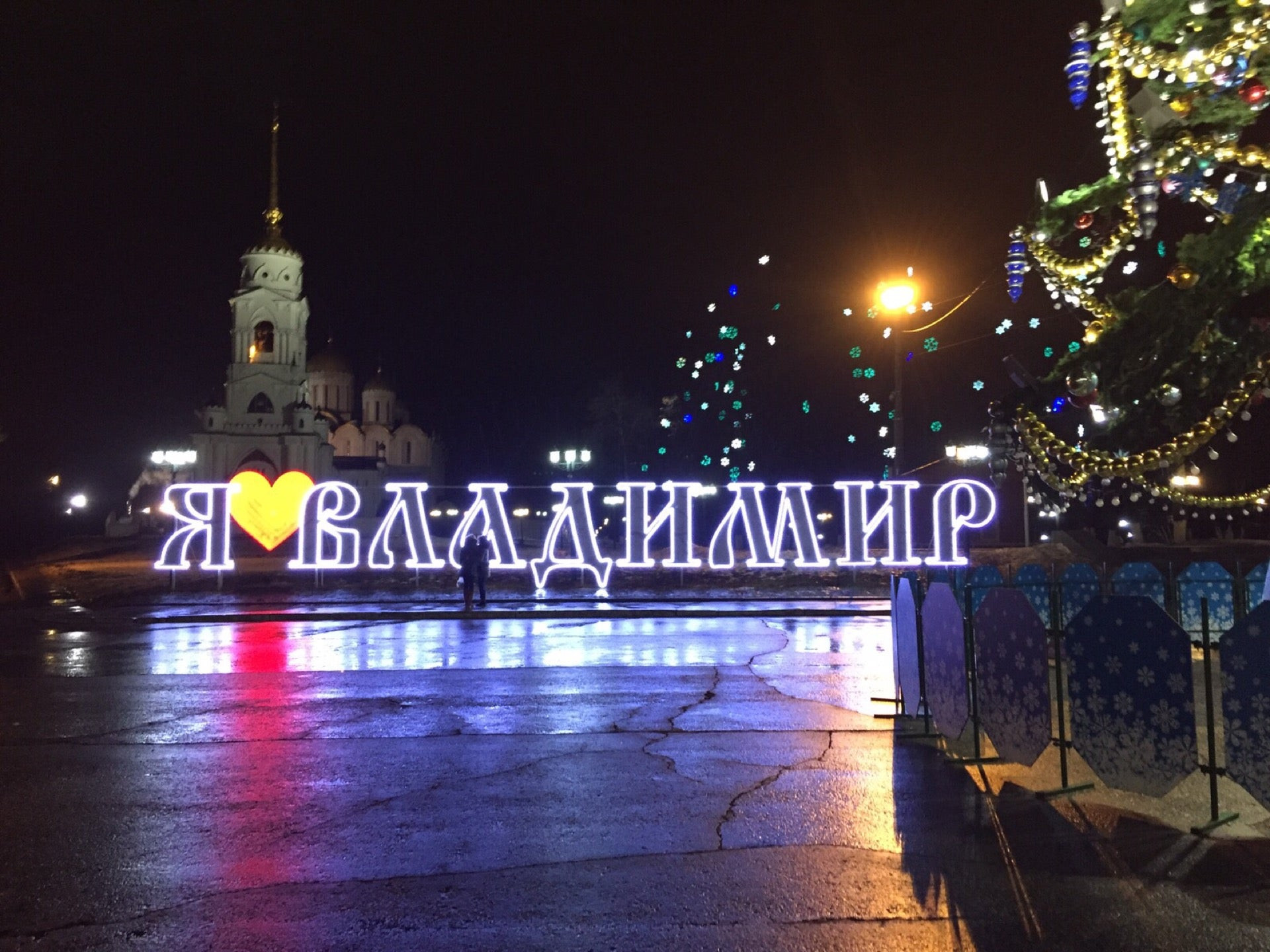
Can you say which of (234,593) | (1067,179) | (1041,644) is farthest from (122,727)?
(234,593)

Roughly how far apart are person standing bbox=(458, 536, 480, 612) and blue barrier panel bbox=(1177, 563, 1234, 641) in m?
15.4

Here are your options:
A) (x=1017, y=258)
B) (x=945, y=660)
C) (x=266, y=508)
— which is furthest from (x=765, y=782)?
(x=266, y=508)

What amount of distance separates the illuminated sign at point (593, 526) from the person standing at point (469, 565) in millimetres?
2876

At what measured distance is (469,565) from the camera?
22688mm

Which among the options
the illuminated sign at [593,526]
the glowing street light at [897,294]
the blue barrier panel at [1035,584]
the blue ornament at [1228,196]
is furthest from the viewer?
the illuminated sign at [593,526]

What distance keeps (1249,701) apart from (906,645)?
154 inches

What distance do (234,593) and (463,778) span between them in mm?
23359

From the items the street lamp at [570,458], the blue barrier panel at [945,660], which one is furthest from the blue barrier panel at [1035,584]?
the street lamp at [570,458]

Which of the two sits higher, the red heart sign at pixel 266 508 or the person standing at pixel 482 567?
the red heart sign at pixel 266 508

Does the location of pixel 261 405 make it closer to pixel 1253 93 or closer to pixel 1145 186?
pixel 1145 186

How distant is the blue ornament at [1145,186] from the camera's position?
26.2ft

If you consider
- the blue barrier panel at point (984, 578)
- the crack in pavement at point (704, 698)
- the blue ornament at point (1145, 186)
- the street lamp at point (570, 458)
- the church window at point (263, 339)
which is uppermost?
the church window at point (263, 339)

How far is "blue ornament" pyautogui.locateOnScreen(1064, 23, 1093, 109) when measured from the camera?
326 inches

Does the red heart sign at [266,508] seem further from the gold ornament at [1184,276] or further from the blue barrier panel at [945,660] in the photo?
the gold ornament at [1184,276]
